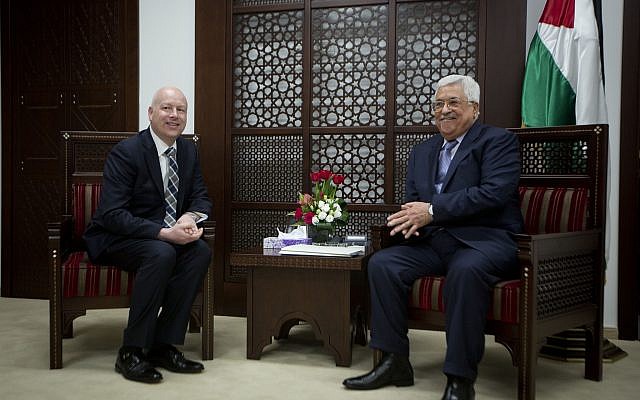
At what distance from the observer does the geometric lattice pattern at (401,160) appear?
3906 millimetres

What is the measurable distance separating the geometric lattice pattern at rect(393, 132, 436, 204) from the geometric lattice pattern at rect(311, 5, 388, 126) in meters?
0.17

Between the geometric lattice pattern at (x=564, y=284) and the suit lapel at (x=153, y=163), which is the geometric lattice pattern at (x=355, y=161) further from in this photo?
the geometric lattice pattern at (x=564, y=284)

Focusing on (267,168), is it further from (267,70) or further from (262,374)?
(262,374)

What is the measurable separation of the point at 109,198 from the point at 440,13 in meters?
2.22

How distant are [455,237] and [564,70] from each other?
1.21m

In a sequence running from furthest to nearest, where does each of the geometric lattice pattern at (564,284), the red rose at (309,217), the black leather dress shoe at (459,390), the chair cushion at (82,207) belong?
the chair cushion at (82,207) → the red rose at (309,217) → the geometric lattice pattern at (564,284) → the black leather dress shoe at (459,390)

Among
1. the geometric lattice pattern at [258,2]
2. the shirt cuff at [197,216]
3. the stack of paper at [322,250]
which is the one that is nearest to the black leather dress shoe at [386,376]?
the stack of paper at [322,250]

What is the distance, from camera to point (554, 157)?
3.11 m

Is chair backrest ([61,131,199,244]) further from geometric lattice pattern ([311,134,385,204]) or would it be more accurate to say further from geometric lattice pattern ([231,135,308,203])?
geometric lattice pattern ([311,134,385,204])

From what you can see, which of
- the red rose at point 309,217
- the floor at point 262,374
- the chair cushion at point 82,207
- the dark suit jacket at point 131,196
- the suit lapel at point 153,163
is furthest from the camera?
the chair cushion at point 82,207

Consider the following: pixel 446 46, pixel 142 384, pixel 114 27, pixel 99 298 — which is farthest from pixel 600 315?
pixel 114 27

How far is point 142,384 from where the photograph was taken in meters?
2.79

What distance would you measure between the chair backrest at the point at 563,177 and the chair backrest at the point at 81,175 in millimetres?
2257

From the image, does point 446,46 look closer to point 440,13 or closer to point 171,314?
point 440,13
